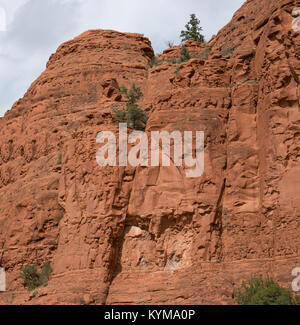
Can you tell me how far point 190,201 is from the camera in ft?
92.4

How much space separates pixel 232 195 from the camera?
92.0ft

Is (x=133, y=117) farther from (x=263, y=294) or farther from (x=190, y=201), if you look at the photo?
(x=263, y=294)

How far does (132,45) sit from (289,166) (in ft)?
57.5

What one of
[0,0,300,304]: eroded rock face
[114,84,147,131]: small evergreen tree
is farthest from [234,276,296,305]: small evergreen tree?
[114,84,147,131]: small evergreen tree

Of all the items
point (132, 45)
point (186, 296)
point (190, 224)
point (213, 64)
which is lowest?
point (186, 296)

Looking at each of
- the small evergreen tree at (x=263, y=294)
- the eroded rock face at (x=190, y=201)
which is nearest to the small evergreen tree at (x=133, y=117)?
the eroded rock face at (x=190, y=201)

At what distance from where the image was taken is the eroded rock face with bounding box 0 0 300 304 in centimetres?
2662

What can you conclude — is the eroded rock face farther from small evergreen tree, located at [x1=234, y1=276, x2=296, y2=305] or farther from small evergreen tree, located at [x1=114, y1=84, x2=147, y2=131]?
small evergreen tree, located at [x1=114, y1=84, x2=147, y2=131]

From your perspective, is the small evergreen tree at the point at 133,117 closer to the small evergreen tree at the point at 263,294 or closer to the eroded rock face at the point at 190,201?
the eroded rock face at the point at 190,201

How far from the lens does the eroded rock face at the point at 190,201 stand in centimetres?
2662

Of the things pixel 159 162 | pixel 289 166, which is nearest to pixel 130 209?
pixel 159 162

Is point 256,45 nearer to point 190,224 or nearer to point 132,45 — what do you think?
point 190,224

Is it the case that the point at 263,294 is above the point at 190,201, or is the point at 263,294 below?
below

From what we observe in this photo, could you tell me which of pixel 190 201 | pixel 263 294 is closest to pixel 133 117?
pixel 190 201
